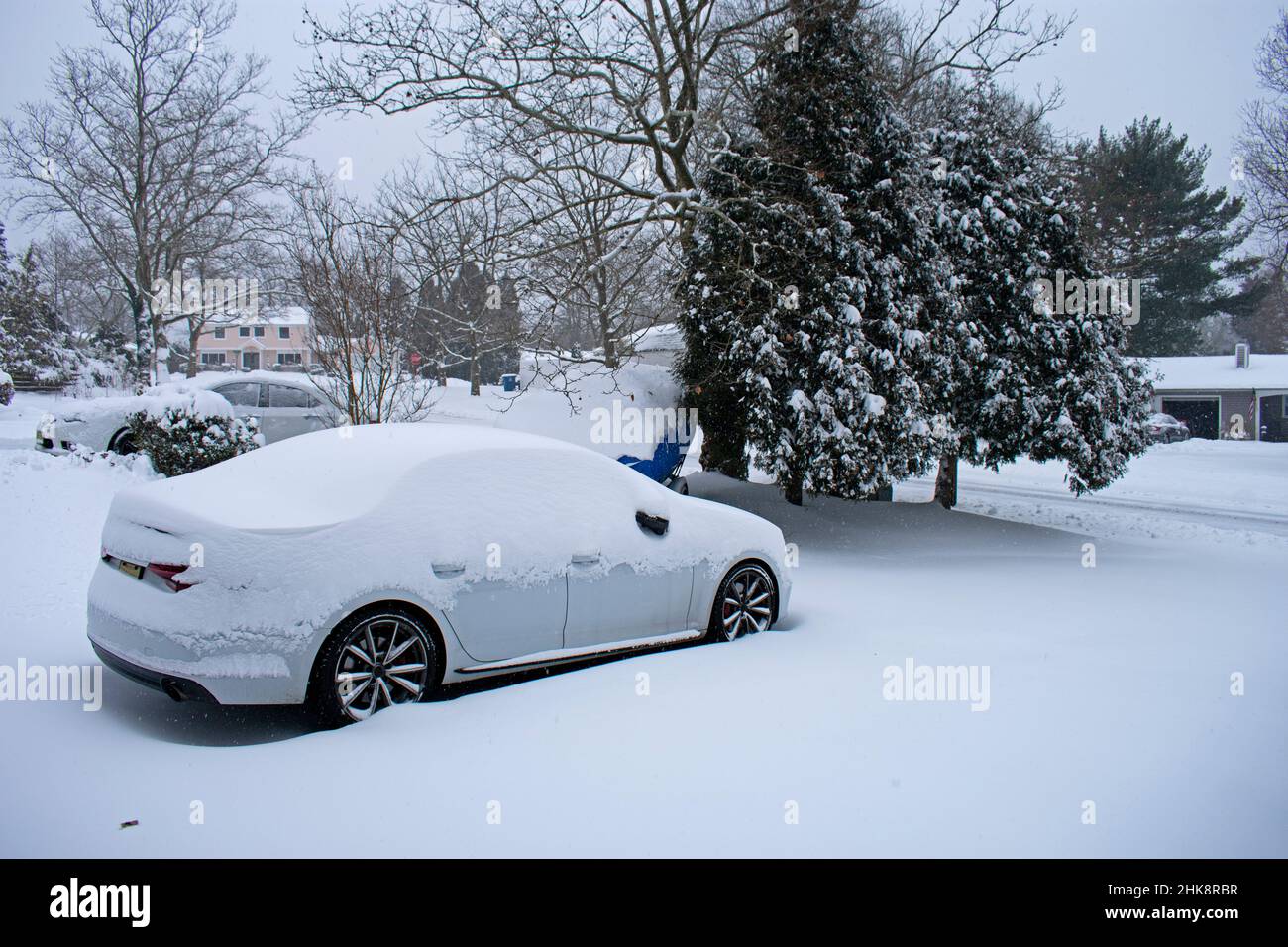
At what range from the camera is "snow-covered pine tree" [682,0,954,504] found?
10.8m

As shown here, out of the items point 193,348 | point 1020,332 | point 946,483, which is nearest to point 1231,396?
point 946,483

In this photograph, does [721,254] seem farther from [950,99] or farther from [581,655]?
[581,655]

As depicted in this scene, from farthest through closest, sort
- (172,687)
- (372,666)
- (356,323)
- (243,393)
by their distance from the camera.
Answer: (243,393)
(356,323)
(372,666)
(172,687)

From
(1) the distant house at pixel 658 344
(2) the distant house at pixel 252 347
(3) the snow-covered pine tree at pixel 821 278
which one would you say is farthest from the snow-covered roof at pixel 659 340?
(2) the distant house at pixel 252 347

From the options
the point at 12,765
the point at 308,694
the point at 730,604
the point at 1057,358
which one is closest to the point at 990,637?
the point at 730,604

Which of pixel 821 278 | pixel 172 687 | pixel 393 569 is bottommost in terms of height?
Result: pixel 172 687

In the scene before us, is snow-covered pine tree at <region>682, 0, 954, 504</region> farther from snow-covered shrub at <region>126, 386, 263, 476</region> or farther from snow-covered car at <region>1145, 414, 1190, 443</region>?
snow-covered car at <region>1145, 414, 1190, 443</region>

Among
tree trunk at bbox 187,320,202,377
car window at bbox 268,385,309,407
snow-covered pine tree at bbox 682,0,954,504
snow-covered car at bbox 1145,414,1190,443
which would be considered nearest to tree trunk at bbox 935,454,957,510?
snow-covered pine tree at bbox 682,0,954,504

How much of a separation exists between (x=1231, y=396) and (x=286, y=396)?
138ft

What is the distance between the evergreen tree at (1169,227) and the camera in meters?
34.9

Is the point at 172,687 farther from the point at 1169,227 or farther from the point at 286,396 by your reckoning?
the point at 1169,227

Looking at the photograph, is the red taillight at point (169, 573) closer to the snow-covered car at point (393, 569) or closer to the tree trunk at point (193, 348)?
the snow-covered car at point (393, 569)

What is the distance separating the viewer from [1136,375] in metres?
13.4

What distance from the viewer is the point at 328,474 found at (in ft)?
15.9
